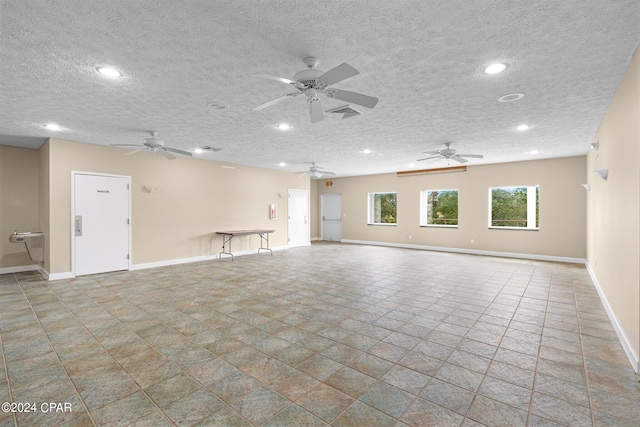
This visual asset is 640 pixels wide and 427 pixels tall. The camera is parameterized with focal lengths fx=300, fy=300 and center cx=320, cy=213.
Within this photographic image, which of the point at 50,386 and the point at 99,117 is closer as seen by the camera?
the point at 50,386

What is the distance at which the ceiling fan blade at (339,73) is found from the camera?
219cm

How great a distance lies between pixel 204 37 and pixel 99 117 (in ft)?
9.73

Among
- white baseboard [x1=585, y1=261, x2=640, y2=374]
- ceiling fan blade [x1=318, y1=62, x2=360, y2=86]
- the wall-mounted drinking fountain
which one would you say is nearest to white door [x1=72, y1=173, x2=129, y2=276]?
the wall-mounted drinking fountain

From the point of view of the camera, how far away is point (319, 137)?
5488 mm

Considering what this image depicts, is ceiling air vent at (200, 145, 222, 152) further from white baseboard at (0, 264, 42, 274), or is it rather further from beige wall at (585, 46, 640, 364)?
beige wall at (585, 46, 640, 364)

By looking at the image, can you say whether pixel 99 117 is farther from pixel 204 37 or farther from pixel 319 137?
pixel 319 137

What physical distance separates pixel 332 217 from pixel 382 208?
215cm

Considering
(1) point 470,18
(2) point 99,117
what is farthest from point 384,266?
(2) point 99,117

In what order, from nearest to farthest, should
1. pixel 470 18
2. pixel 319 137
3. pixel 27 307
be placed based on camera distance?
pixel 470 18 → pixel 27 307 → pixel 319 137

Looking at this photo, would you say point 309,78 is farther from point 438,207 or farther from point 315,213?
point 315,213

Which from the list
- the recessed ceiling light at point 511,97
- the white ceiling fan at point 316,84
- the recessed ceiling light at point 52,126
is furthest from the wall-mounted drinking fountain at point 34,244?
the recessed ceiling light at point 511,97

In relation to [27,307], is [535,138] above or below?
above

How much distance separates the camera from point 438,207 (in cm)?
1030

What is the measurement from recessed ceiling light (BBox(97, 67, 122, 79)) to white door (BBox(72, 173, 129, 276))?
12.6 feet
